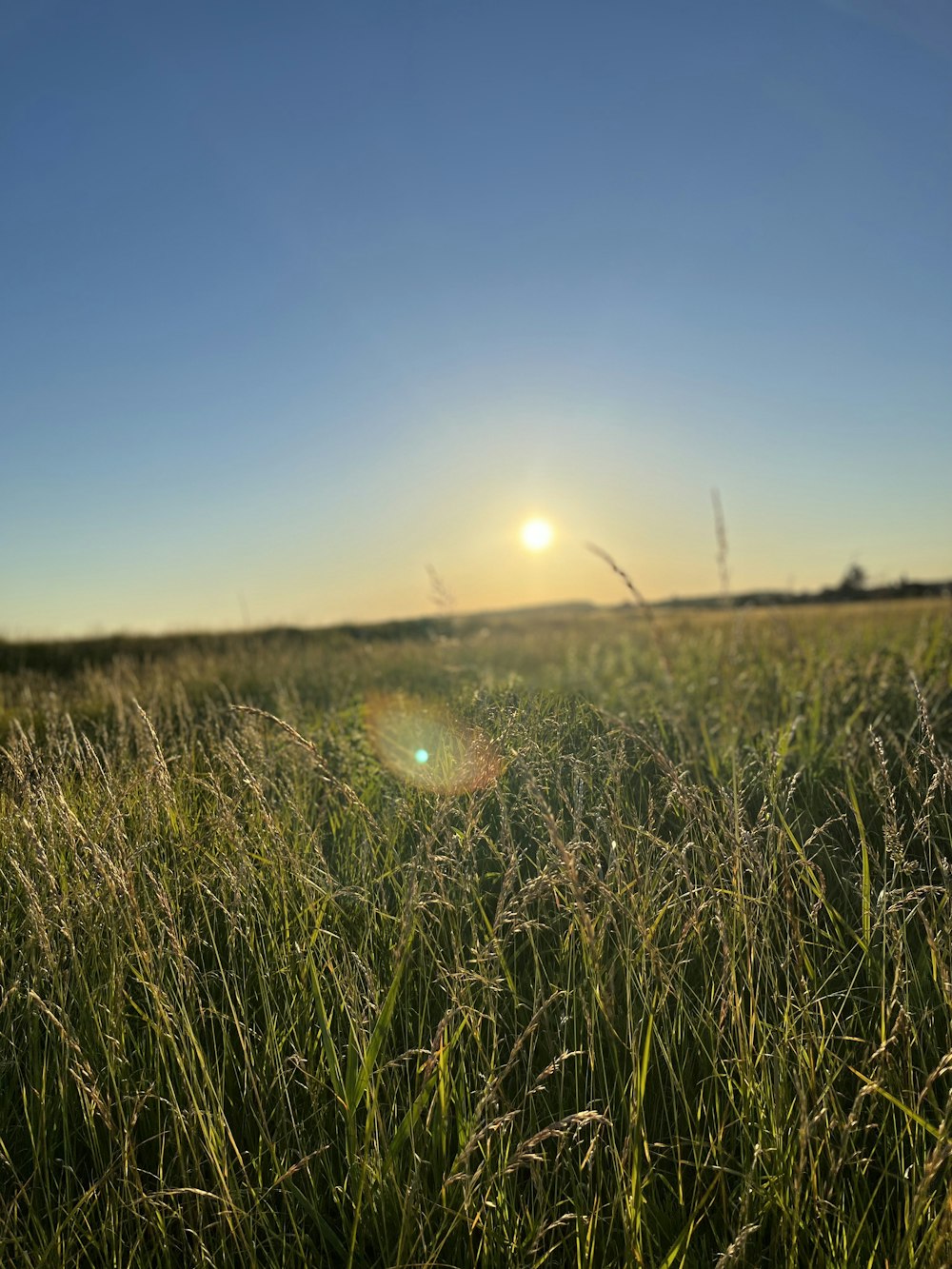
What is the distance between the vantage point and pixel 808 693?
19.2 feet

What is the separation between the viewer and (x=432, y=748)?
332 centimetres

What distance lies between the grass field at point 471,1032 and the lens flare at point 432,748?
0.04 m

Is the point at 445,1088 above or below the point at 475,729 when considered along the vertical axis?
below

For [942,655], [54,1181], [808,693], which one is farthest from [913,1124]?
[942,655]

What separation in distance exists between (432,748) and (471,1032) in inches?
57.7

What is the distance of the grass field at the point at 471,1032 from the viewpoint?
1.62 meters

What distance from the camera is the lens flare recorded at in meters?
2.69

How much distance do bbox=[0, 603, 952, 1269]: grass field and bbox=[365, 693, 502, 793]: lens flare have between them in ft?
0.12

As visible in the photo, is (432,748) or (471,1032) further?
(432,748)

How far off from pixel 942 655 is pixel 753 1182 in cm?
665

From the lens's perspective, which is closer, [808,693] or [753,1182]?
[753,1182]

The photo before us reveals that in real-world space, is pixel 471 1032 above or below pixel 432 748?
below

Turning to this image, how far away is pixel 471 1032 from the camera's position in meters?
1.94

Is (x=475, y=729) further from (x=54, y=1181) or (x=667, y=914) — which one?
(x=54, y=1181)
